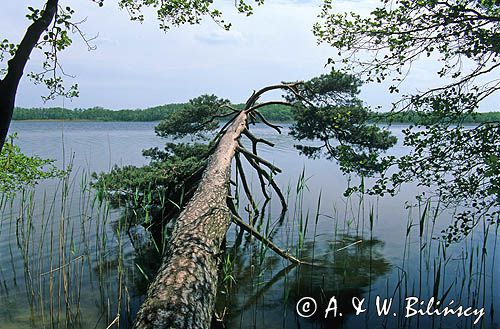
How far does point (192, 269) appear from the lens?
10.5ft

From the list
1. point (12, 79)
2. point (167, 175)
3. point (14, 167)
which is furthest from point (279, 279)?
point (12, 79)

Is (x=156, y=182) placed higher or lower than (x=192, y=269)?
higher

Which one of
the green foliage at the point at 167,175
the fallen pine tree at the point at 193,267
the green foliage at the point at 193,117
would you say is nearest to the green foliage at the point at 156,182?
the green foliage at the point at 167,175

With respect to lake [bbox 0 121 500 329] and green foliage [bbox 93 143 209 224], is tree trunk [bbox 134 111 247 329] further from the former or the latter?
green foliage [bbox 93 143 209 224]

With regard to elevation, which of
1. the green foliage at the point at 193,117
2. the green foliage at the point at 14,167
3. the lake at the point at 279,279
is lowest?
the lake at the point at 279,279

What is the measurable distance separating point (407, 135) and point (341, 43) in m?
1.19

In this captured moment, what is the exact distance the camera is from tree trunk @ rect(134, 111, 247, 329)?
8.70 feet

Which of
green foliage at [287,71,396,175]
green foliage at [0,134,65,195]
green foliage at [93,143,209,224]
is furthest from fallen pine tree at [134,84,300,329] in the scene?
green foliage at [287,71,396,175]

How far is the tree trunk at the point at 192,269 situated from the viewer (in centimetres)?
265

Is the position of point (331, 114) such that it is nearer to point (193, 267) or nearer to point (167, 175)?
point (167, 175)

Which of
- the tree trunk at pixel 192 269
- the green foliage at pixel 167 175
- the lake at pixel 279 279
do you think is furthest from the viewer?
the green foliage at pixel 167 175

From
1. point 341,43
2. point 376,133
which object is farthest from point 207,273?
point 376,133

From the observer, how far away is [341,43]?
5.05m

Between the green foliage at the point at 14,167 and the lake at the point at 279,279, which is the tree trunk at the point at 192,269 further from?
the green foliage at the point at 14,167
